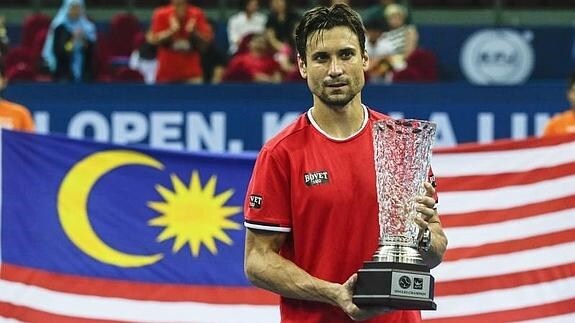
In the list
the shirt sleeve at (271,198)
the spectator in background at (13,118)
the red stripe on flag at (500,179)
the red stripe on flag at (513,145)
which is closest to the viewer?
the shirt sleeve at (271,198)

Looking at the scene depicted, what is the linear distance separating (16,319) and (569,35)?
11545 mm

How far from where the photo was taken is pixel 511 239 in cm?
873

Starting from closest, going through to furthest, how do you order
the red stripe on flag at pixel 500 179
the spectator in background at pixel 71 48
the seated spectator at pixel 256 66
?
the red stripe on flag at pixel 500 179, the seated spectator at pixel 256 66, the spectator in background at pixel 71 48

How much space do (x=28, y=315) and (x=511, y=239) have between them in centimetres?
275

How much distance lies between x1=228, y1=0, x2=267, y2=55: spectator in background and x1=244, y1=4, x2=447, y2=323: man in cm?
1110

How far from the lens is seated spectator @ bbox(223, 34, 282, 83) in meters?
14.6

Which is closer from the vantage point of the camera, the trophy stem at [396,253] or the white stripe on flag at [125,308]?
the trophy stem at [396,253]

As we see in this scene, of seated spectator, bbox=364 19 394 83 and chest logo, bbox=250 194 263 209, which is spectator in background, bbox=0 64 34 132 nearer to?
seated spectator, bbox=364 19 394 83

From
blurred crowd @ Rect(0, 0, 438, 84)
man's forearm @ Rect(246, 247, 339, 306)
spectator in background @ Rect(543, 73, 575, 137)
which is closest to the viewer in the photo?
man's forearm @ Rect(246, 247, 339, 306)

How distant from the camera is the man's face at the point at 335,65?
204 inches

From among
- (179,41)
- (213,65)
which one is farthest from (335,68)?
(213,65)

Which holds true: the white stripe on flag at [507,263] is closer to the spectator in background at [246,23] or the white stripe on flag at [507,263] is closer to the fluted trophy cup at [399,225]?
the fluted trophy cup at [399,225]

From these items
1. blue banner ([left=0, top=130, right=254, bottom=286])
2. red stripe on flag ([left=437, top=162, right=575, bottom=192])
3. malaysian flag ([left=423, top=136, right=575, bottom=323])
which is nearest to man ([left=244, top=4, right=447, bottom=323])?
malaysian flag ([left=423, top=136, right=575, bottom=323])

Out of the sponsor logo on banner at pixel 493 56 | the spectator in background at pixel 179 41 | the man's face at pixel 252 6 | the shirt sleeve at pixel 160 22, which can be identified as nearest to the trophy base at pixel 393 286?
the spectator in background at pixel 179 41
